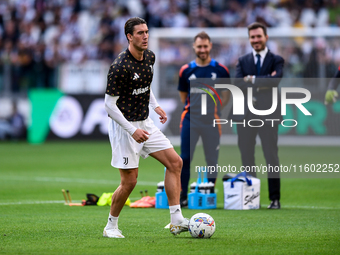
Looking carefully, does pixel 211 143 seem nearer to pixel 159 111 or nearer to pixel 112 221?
pixel 159 111

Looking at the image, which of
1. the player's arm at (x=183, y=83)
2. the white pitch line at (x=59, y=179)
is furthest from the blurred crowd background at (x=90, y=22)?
the player's arm at (x=183, y=83)

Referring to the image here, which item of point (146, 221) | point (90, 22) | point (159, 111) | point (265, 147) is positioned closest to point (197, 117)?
point (265, 147)

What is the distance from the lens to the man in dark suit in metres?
9.23

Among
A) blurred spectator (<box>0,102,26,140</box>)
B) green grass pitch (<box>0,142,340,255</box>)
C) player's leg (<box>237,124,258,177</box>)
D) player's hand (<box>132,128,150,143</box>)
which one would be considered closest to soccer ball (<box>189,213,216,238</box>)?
green grass pitch (<box>0,142,340,255</box>)

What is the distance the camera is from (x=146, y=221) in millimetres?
7844

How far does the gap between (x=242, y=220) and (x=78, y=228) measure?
2.13 m

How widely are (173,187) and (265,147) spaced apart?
314 centimetres

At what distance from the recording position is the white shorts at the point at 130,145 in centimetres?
648

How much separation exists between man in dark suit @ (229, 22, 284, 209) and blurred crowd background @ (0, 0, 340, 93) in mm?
14396

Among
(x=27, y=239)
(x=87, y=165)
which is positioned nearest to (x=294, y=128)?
(x=87, y=165)

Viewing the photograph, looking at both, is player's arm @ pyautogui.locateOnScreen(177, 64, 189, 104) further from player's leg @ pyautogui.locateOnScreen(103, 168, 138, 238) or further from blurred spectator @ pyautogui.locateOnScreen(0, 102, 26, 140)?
blurred spectator @ pyautogui.locateOnScreen(0, 102, 26, 140)

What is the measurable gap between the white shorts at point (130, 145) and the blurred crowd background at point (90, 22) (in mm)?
17573

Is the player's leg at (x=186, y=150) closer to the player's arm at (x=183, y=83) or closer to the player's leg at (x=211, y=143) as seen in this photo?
the player's leg at (x=211, y=143)

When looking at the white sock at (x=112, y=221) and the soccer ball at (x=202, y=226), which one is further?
the white sock at (x=112, y=221)
